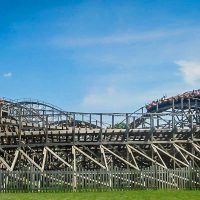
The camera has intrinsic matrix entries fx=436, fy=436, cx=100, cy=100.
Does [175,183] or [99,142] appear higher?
[99,142]

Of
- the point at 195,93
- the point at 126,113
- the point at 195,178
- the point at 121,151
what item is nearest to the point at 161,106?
the point at 195,93

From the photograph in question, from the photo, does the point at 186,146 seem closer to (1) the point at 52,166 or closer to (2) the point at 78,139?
(2) the point at 78,139

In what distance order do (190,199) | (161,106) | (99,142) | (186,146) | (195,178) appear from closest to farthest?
1. (190,199)
2. (195,178)
3. (99,142)
4. (186,146)
5. (161,106)

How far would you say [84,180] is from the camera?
2397 cm

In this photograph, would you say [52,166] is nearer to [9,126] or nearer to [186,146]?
[9,126]

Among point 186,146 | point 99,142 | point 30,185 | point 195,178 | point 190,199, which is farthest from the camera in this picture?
point 186,146

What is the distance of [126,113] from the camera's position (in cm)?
2977

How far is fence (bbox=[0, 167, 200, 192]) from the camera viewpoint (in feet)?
77.1

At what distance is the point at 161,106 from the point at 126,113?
28598mm

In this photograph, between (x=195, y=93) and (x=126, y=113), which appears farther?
(x=195, y=93)

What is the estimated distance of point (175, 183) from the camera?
24781 millimetres

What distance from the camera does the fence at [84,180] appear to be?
23.5 meters

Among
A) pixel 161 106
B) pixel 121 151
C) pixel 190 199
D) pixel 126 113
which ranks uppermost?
pixel 161 106

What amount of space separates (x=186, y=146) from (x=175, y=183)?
8.67 m
